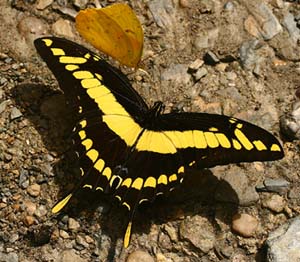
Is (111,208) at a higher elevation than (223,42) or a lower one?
lower

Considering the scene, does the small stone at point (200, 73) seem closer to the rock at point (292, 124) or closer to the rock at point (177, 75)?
the rock at point (177, 75)

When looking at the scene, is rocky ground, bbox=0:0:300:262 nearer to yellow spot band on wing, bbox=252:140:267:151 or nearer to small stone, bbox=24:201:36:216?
small stone, bbox=24:201:36:216

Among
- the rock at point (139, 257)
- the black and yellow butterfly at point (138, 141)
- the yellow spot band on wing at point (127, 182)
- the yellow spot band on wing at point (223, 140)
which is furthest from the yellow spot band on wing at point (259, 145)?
the rock at point (139, 257)

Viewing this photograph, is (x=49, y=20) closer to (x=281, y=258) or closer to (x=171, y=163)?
(x=171, y=163)

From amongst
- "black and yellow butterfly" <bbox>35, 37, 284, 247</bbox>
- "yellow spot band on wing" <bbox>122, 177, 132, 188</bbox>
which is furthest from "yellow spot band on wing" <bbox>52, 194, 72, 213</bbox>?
"yellow spot band on wing" <bbox>122, 177, 132, 188</bbox>

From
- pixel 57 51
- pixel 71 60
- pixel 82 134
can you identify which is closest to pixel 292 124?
pixel 82 134

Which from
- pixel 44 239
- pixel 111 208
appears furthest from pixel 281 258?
pixel 44 239
